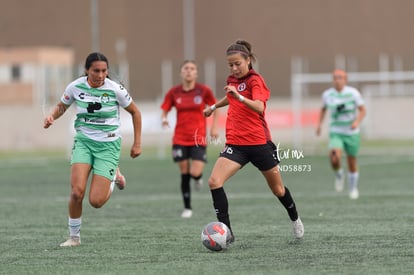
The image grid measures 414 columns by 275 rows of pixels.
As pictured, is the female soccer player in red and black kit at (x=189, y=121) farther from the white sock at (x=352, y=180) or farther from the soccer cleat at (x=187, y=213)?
the white sock at (x=352, y=180)

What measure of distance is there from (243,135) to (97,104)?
1.56 meters

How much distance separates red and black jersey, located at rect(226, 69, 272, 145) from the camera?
1029cm

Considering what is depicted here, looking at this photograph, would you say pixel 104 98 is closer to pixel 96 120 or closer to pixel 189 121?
pixel 96 120

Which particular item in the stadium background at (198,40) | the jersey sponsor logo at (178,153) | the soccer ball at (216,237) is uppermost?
the stadium background at (198,40)

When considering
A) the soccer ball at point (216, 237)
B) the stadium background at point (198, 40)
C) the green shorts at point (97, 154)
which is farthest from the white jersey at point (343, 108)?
the stadium background at point (198, 40)

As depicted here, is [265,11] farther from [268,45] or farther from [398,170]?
[398,170]

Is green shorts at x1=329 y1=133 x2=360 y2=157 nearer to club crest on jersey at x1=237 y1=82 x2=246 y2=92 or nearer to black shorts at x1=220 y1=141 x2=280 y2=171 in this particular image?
black shorts at x1=220 y1=141 x2=280 y2=171

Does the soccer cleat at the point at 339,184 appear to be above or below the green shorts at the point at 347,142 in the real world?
below

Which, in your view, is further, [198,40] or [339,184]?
[198,40]

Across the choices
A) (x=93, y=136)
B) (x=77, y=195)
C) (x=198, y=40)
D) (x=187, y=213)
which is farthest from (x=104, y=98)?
(x=198, y=40)

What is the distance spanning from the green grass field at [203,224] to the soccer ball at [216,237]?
0.09 m

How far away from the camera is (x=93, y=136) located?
34.8 feet

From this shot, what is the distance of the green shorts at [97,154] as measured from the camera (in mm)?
10594

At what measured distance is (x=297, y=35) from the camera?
49.3m
